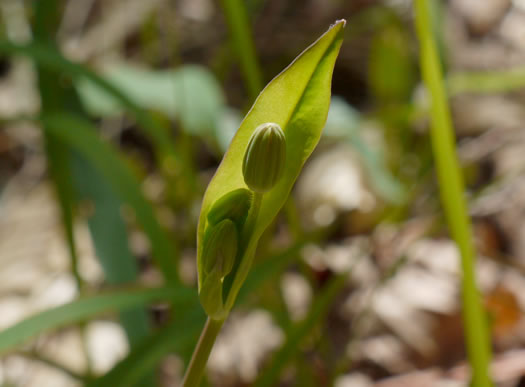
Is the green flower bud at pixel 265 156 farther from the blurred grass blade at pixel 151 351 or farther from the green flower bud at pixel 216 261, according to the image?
the blurred grass blade at pixel 151 351

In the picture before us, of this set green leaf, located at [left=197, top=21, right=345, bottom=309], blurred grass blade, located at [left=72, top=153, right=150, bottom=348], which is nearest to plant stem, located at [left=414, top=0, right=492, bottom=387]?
green leaf, located at [left=197, top=21, right=345, bottom=309]

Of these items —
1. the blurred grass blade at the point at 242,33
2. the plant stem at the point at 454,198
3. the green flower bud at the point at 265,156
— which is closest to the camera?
the green flower bud at the point at 265,156

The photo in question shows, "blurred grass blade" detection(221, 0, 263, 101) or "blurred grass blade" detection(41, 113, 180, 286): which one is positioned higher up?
"blurred grass blade" detection(221, 0, 263, 101)

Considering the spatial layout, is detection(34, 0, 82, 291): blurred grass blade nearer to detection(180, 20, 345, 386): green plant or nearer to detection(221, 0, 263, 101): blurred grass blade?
detection(221, 0, 263, 101): blurred grass blade

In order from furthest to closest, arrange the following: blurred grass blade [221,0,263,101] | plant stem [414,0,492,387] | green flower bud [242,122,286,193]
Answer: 1. blurred grass blade [221,0,263,101]
2. plant stem [414,0,492,387]
3. green flower bud [242,122,286,193]

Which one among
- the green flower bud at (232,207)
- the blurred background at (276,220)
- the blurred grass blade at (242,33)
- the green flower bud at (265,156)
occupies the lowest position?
the blurred background at (276,220)

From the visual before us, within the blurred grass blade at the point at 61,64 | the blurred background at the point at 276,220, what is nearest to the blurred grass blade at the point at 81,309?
the blurred background at the point at 276,220

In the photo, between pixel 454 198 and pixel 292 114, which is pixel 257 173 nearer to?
pixel 292 114
